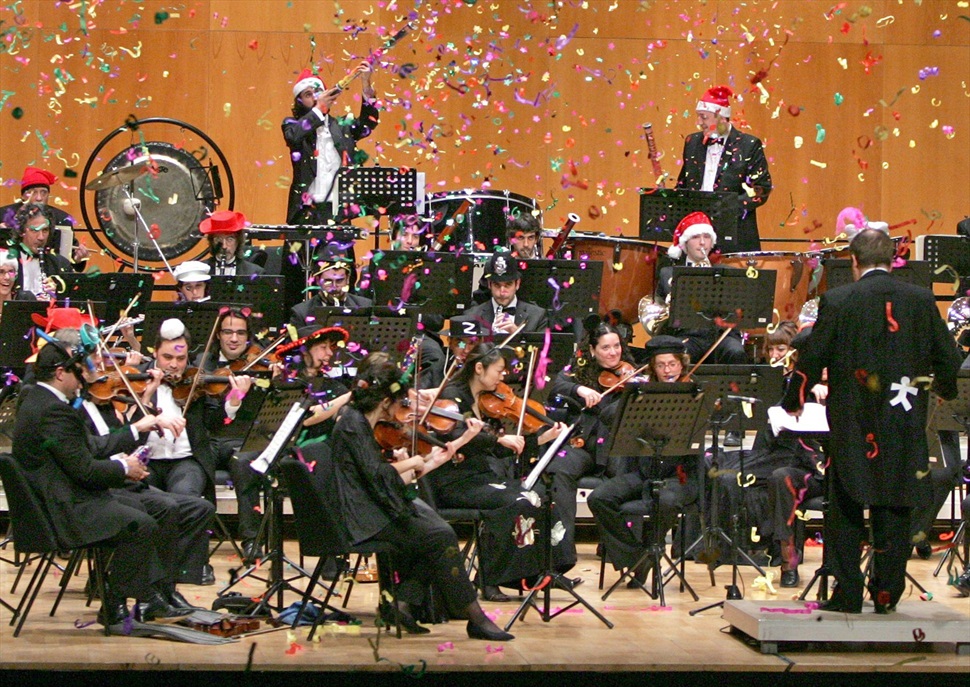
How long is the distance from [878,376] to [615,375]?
7.38 feet

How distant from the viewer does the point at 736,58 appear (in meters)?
10.9

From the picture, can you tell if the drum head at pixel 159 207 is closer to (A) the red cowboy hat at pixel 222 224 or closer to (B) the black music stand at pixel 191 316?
(A) the red cowboy hat at pixel 222 224

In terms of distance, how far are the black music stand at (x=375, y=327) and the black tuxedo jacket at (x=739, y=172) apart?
2509 mm

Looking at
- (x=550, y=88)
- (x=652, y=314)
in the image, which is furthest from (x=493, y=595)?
(x=550, y=88)

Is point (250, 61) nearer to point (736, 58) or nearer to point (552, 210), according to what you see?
point (552, 210)

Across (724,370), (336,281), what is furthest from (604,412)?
(336,281)

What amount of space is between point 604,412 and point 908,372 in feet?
7.39

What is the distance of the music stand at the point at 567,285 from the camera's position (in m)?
7.56

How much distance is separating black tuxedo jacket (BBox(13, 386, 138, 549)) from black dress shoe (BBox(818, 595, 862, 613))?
255cm

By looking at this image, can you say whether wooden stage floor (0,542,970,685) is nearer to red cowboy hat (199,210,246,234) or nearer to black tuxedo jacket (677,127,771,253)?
red cowboy hat (199,210,246,234)

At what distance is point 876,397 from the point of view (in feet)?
16.1

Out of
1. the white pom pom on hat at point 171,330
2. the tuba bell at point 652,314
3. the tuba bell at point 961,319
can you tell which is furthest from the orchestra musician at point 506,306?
the tuba bell at point 961,319

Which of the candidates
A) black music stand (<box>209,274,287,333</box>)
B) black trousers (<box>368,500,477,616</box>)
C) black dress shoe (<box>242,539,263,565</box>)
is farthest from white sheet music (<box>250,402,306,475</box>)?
black music stand (<box>209,274,287,333</box>)

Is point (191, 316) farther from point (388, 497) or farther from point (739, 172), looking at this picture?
point (739, 172)
